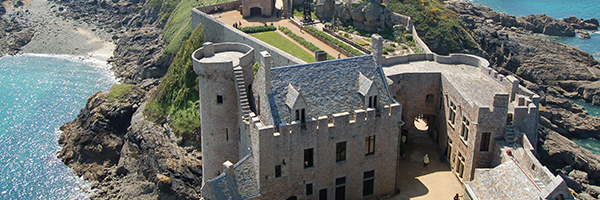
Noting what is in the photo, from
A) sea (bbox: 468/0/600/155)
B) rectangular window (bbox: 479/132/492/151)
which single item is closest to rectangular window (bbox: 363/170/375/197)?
rectangular window (bbox: 479/132/492/151)

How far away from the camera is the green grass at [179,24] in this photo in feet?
315

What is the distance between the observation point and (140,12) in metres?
140

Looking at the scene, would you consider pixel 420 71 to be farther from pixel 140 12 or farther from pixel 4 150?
pixel 140 12

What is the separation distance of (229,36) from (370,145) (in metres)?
37.5

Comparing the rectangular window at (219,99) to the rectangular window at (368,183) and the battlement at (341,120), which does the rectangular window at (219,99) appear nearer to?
the battlement at (341,120)

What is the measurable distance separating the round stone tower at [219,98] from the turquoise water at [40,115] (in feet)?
106

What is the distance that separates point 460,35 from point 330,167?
57.0 meters

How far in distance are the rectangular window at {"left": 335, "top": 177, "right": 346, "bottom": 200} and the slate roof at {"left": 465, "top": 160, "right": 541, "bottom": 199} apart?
9767 mm

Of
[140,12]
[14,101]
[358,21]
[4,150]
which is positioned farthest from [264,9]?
[140,12]

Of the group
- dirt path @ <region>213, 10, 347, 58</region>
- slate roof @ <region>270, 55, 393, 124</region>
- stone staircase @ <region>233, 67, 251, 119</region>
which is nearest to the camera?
slate roof @ <region>270, 55, 393, 124</region>

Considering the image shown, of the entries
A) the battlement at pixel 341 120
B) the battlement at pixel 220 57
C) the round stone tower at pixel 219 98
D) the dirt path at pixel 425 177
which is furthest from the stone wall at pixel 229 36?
the battlement at pixel 341 120

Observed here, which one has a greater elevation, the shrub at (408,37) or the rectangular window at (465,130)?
the shrub at (408,37)

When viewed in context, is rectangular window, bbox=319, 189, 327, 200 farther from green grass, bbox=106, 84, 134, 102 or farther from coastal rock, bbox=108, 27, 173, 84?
coastal rock, bbox=108, 27, 173, 84

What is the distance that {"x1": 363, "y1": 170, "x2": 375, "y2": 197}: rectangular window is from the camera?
4512cm
